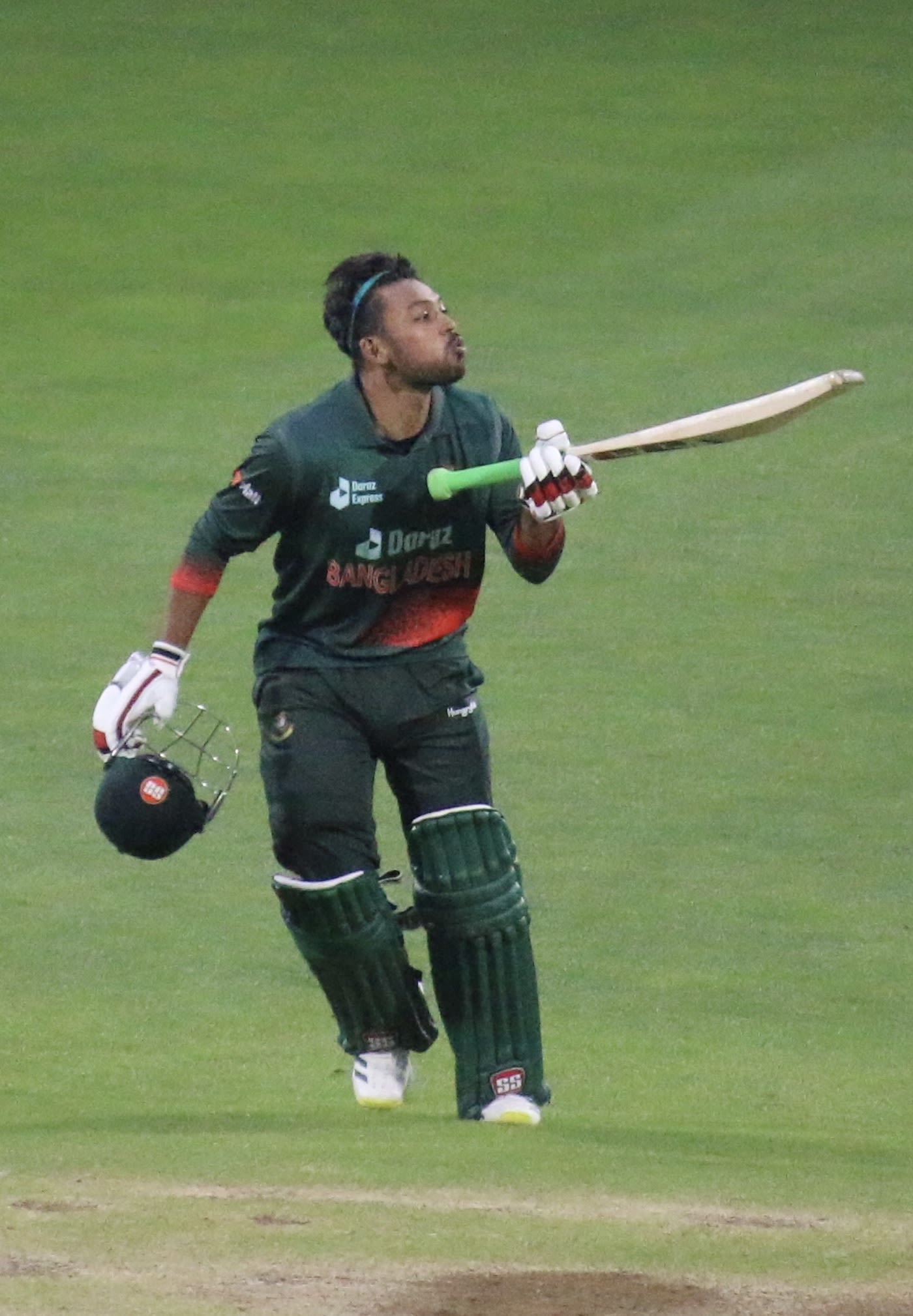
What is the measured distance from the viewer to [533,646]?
38.4 feet

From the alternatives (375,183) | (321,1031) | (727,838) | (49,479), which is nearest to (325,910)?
(321,1031)

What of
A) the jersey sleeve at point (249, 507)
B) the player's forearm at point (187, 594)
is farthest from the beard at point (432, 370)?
the player's forearm at point (187, 594)

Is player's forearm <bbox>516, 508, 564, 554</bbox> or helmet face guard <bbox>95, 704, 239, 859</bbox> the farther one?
helmet face guard <bbox>95, 704, 239, 859</bbox>

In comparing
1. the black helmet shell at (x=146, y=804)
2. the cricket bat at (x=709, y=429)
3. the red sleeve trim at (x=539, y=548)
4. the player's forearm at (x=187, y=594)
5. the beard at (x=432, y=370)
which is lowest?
the black helmet shell at (x=146, y=804)

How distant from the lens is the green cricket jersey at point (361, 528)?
629 centimetres

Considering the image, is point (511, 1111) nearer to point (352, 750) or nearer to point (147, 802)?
point (352, 750)

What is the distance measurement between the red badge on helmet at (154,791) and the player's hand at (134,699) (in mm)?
115

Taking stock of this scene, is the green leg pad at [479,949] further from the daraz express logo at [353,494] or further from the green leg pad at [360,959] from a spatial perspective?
the daraz express logo at [353,494]

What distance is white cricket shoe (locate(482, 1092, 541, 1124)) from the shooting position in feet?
20.8

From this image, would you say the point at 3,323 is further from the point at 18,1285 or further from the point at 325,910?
the point at 18,1285

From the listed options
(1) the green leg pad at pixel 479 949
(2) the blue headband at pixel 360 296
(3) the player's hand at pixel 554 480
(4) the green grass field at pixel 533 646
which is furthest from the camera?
(2) the blue headband at pixel 360 296

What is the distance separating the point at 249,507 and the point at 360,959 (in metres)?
1.07

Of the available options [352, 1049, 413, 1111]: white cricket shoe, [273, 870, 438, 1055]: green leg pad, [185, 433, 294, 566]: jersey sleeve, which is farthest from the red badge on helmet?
[352, 1049, 413, 1111]: white cricket shoe

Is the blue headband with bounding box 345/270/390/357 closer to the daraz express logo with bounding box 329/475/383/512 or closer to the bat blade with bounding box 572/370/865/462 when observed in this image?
the daraz express logo with bounding box 329/475/383/512
